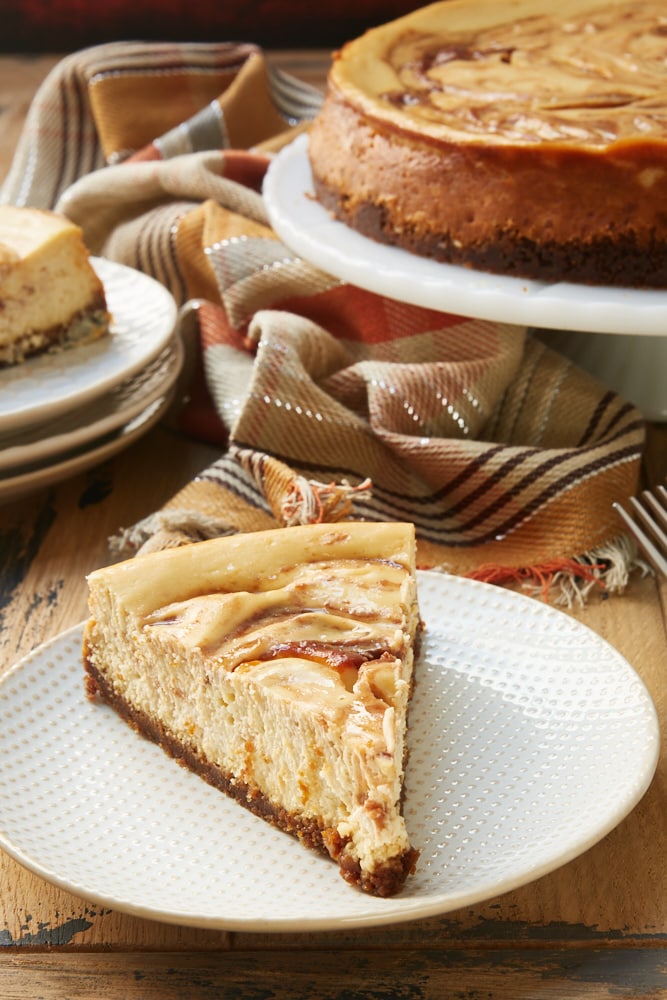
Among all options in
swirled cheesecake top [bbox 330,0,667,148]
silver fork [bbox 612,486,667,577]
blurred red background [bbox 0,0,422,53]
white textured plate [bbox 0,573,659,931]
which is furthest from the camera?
blurred red background [bbox 0,0,422,53]

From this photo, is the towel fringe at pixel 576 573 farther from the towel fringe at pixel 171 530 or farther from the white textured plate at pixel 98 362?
the white textured plate at pixel 98 362

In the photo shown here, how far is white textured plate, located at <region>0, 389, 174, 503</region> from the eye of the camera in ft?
5.91

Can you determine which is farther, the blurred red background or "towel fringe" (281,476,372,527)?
the blurred red background

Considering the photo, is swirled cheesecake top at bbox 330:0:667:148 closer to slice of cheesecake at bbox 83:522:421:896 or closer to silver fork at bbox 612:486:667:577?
silver fork at bbox 612:486:667:577

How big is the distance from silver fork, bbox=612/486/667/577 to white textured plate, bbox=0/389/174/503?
2.43 ft

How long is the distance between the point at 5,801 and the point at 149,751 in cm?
18

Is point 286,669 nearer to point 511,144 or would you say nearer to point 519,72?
point 511,144

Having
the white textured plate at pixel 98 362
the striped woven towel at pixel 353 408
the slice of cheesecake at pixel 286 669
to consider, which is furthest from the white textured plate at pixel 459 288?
the slice of cheesecake at pixel 286 669

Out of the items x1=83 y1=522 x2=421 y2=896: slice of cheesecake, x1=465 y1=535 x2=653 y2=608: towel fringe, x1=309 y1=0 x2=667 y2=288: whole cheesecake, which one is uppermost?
x1=309 y1=0 x2=667 y2=288: whole cheesecake

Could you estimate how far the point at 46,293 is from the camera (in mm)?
2023

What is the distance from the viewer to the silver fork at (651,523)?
1607 millimetres

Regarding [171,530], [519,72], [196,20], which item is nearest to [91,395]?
[171,530]

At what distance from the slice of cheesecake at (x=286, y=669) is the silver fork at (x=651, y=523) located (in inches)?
14.4

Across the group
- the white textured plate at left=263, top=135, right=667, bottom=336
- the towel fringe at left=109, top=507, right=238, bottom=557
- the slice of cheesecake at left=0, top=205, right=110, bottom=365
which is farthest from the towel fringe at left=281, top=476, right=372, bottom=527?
the slice of cheesecake at left=0, top=205, right=110, bottom=365
